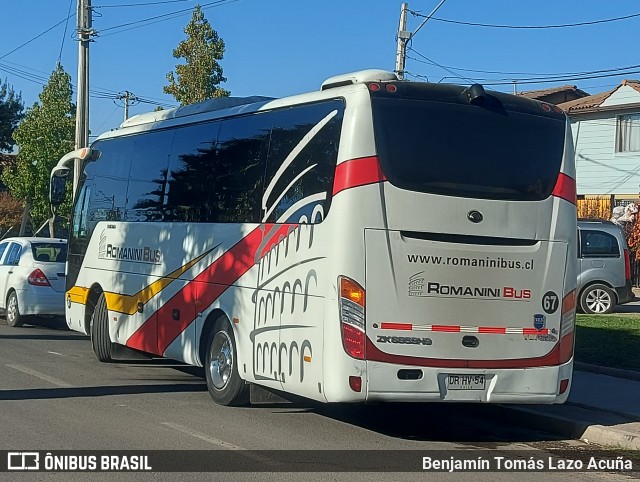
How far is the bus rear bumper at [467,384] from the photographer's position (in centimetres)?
898

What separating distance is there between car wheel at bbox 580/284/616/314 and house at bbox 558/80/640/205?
10633mm

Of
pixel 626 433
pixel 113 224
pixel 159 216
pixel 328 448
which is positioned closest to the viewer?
pixel 328 448

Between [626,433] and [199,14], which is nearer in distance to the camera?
[626,433]

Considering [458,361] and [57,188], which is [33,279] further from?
[458,361]

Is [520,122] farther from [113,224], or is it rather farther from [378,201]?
[113,224]

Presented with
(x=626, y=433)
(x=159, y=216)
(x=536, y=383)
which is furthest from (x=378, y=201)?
(x=159, y=216)

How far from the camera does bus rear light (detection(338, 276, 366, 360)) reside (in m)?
8.95

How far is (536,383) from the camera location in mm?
9570

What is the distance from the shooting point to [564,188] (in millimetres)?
9844

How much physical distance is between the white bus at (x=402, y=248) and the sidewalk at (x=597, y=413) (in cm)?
58

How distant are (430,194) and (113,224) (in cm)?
676

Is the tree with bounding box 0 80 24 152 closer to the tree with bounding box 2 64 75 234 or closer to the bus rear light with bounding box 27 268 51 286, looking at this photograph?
the tree with bounding box 2 64 75 234

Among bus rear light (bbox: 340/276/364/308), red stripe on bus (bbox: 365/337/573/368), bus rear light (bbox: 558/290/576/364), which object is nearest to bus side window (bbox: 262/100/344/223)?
bus rear light (bbox: 340/276/364/308)

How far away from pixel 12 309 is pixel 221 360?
9.80 meters
